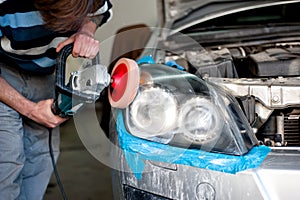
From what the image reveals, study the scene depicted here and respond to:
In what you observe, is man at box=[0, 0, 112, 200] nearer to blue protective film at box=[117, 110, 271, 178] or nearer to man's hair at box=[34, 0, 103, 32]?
man's hair at box=[34, 0, 103, 32]

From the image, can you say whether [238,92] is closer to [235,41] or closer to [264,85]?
[264,85]

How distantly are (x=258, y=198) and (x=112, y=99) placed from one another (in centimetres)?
50

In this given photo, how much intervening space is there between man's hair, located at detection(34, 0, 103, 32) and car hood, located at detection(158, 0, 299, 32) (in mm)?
1344

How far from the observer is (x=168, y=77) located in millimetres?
1527

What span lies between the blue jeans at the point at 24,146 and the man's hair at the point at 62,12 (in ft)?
1.35

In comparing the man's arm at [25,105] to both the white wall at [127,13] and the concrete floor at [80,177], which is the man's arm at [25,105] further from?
the white wall at [127,13]

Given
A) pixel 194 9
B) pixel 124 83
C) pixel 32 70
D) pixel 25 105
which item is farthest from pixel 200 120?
pixel 194 9

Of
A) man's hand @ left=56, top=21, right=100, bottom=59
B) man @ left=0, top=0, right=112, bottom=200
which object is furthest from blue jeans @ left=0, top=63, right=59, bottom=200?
man's hand @ left=56, top=21, right=100, bottom=59

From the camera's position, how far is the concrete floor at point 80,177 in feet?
9.18

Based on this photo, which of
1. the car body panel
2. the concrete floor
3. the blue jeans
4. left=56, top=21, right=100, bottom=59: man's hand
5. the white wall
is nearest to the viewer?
the car body panel

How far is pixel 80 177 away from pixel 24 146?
3.61 feet

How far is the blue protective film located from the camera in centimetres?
132

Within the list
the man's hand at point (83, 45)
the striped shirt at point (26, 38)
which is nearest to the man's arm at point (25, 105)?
the striped shirt at point (26, 38)

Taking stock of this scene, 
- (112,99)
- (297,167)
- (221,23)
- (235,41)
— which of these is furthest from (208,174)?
(221,23)
